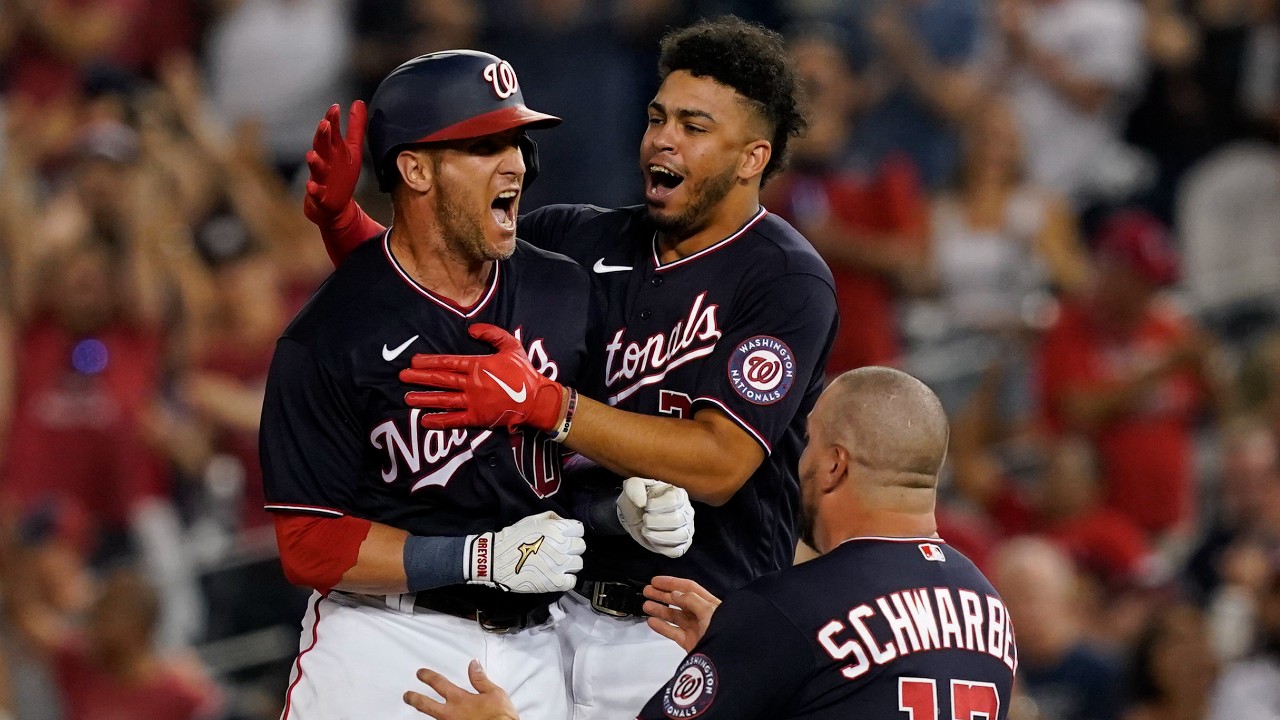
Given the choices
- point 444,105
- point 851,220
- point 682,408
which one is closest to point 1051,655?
point 851,220

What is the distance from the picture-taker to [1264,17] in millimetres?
9391

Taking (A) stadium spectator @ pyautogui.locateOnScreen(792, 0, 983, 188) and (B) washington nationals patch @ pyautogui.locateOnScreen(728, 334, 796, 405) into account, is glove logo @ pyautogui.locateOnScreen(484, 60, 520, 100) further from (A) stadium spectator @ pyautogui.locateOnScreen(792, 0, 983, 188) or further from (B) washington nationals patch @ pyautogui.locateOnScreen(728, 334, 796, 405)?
(A) stadium spectator @ pyautogui.locateOnScreen(792, 0, 983, 188)

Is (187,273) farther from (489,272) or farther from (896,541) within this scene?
(896,541)

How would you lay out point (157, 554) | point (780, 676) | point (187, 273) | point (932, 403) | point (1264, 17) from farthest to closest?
1. point (1264, 17)
2. point (187, 273)
3. point (157, 554)
4. point (932, 403)
5. point (780, 676)

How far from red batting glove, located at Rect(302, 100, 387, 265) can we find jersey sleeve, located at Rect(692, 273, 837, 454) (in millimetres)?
880

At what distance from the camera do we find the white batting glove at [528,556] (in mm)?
3611

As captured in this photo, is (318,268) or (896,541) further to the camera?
(318,268)

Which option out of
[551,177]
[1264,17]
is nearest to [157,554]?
[551,177]

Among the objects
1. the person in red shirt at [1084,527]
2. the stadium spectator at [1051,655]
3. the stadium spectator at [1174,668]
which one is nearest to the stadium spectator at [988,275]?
the person in red shirt at [1084,527]

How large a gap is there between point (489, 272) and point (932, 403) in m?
1.02

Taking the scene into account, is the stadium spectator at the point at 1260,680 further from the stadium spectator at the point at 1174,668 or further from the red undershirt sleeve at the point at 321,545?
the red undershirt sleeve at the point at 321,545

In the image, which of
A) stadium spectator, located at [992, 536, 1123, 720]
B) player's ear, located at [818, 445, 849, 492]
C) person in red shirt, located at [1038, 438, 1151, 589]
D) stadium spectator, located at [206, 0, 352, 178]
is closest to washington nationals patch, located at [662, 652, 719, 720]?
player's ear, located at [818, 445, 849, 492]

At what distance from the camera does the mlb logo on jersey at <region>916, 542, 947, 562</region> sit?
3.52 meters

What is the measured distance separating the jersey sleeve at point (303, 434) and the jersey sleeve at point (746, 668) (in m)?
0.86
